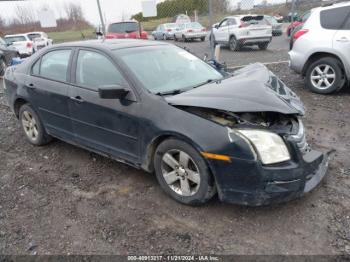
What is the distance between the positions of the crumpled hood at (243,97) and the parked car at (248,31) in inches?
466

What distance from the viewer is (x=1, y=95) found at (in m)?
8.62

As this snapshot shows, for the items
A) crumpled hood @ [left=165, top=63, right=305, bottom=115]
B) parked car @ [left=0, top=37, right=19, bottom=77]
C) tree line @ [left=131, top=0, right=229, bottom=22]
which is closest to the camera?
crumpled hood @ [left=165, top=63, right=305, bottom=115]

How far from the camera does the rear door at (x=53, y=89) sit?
398cm

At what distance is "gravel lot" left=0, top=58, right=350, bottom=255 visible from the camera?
2.68 metres

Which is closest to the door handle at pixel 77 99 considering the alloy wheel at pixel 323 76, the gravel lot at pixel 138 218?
the gravel lot at pixel 138 218

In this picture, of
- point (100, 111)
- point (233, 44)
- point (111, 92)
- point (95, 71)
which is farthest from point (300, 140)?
point (233, 44)

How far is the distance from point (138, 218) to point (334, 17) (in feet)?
18.9

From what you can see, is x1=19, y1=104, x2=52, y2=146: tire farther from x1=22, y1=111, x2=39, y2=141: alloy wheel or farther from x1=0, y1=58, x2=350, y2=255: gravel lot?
x1=0, y1=58, x2=350, y2=255: gravel lot

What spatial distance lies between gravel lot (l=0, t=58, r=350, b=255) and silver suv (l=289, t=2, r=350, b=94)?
9.07 ft

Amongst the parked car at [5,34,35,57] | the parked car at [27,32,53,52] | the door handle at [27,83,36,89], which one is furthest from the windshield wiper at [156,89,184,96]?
the parked car at [27,32,53,52]

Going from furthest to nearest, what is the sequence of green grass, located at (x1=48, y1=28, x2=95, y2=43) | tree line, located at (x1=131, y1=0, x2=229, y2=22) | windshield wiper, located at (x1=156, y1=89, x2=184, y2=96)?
1. green grass, located at (x1=48, y1=28, x2=95, y2=43)
2. tree line, located at (x1=131, y1=0, x2=229, y2=22)
3. windshield wiper, located at (x1=156, y1=89, x2=184, y2=96)

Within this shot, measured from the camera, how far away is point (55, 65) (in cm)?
417

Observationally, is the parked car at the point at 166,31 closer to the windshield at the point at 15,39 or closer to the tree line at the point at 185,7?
the tree line at the point at 185,7

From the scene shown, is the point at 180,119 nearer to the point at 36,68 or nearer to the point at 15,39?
the point at 36,68
